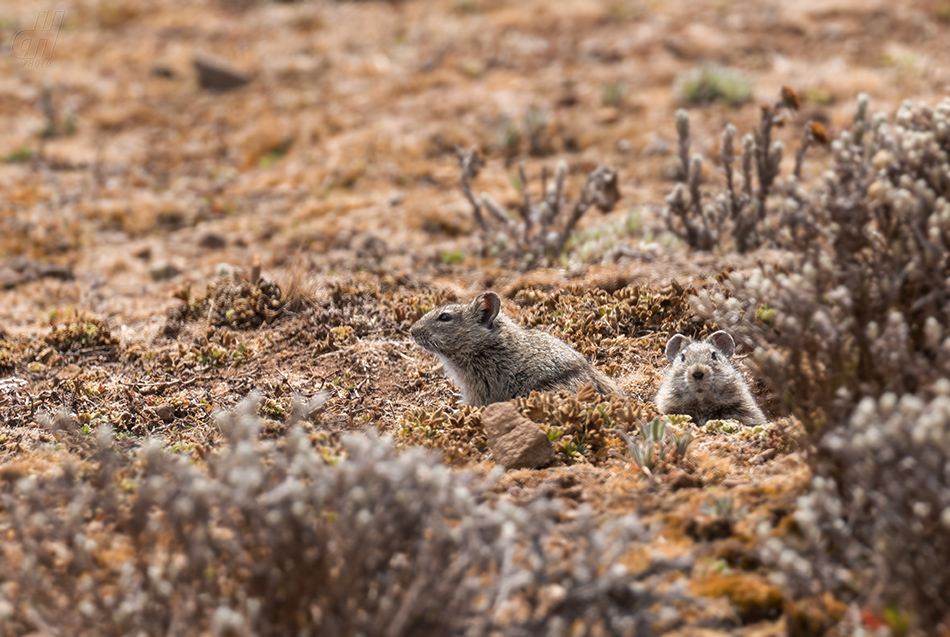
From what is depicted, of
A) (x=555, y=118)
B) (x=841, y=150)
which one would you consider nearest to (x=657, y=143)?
(x=555, y=118)

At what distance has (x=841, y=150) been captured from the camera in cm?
459

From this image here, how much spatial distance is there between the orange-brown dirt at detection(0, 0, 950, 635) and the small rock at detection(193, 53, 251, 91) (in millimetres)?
263

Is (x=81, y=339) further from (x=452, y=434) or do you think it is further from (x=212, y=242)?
(x=452, y=434)

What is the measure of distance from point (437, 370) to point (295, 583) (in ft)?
14.7

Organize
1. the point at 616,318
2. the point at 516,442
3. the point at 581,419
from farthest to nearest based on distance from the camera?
the point at 616,318
the point at 581,419
the point at 516,442

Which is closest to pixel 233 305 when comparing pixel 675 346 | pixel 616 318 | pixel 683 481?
pixel 616 318

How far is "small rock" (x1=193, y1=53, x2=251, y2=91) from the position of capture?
715 inches

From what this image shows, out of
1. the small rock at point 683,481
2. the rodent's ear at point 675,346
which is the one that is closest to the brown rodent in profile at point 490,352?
the rodent's ear at point 675,346

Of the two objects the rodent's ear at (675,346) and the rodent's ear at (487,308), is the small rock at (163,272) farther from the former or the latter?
the rodent's ear at (675,346)

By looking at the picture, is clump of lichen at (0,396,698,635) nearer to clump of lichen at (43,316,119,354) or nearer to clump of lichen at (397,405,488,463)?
clump of lichen at (397,405,488,463)

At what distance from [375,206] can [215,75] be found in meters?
7.07

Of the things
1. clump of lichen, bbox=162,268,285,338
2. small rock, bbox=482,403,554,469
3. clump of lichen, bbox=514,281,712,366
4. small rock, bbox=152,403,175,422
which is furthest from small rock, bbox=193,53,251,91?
small rock, bbox=482,403,554,469

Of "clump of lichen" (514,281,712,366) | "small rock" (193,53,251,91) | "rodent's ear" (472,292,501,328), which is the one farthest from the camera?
"small rock" (193,53,251,91)

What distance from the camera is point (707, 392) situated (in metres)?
6.88
